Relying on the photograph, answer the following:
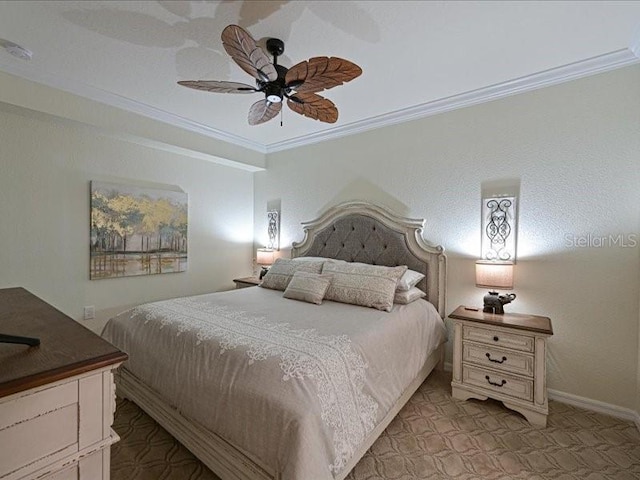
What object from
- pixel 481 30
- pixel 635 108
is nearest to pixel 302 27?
pixel 481 30

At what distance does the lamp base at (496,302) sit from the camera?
2467 mm

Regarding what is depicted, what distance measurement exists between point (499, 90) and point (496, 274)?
160 centimetres

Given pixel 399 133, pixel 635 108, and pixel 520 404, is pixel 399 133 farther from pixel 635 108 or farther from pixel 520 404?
pixel 520 404

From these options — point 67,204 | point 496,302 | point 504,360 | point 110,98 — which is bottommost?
point 504,360

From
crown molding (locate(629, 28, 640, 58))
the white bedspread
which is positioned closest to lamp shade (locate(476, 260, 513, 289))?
the white bedspread

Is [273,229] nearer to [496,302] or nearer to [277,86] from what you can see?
[277,86]

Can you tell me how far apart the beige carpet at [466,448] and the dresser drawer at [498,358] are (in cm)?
34

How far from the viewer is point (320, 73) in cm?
171

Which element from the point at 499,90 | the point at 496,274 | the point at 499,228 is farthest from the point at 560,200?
the point at 499,90

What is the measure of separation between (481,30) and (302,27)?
3.74 feet

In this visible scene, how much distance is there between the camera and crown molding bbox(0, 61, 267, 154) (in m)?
2.37

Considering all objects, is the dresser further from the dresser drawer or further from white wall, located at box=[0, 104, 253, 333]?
white wall, located at box=[0, 104, 253, 333]

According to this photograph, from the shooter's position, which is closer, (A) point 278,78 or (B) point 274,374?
(B) point 274,374

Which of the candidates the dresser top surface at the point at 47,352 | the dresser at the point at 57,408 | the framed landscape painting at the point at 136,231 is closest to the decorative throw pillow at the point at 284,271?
the framed landscape painting at the point at 136,231
